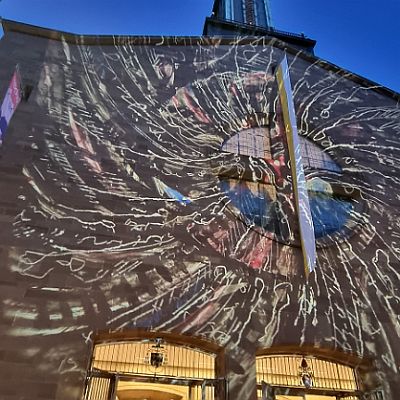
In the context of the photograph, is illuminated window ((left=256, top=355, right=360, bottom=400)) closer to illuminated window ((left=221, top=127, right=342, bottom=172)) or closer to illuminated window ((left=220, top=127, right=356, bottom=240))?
illuminated window ((left=220, top=127, right=356, bottom=240))

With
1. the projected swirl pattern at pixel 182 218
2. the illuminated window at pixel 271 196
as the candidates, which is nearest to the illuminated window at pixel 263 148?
the illuminated window at pixel 271 196

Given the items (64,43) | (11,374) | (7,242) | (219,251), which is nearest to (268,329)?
(219,251)

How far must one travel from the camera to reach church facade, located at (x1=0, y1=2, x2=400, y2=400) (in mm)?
5469

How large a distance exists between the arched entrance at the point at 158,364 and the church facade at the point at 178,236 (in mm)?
21

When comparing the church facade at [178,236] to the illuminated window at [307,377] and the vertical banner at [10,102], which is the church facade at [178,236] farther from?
the vertical banner at [10,102]

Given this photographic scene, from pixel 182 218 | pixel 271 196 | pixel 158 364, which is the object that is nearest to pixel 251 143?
pixel 271 196

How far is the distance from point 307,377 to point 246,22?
19.1m

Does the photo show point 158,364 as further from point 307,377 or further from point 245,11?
point 245,11

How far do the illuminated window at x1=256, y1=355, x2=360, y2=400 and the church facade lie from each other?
25mm

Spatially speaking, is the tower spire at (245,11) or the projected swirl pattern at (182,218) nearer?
the projected swirl pattern at (182,218)

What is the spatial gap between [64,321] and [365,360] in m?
4.79

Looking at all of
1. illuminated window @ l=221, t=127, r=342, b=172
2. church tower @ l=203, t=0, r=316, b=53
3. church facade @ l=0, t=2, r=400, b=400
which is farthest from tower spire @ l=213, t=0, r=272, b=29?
illuminated window @ l=221, t=127, r=342, b=172

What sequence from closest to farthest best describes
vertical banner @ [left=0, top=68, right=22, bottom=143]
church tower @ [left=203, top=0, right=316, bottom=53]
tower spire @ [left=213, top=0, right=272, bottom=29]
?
vertical banner @ [left=0, top=68, right=22, bottom=143]
church tower @ [left=203, top=0, right=316, bottom=53]
tower spire @ [left=213, top=0, right=272, bottom=29]

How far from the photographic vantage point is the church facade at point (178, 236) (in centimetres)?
547
